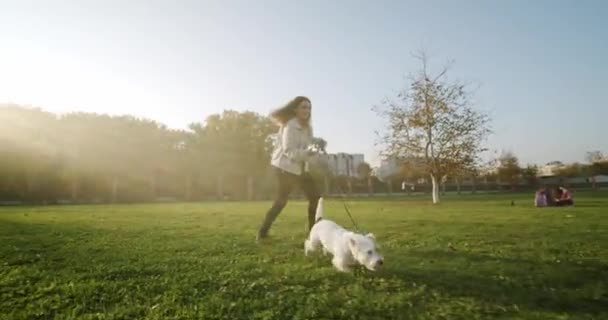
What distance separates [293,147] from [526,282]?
376cm

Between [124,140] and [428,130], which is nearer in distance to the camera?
[428,130]

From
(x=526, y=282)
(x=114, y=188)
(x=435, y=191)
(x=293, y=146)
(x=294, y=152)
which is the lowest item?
(x=526, y=282)

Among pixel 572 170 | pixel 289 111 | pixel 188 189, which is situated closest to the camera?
pixel 289 111

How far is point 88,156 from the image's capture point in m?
37.3

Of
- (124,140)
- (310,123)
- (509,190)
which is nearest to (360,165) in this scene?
(509,190)

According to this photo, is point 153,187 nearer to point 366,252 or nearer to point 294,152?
point 294,152

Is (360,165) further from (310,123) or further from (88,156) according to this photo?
(310,123)

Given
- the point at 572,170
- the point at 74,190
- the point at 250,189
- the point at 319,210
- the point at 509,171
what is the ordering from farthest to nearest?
1. the point at 572,170
2. the point at 509,171
3. the point at 250,189
4. the point at 74,190
5. the point at 319,210

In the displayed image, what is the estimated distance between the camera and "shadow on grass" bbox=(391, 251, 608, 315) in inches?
160

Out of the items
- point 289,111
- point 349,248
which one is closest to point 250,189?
point 289,111

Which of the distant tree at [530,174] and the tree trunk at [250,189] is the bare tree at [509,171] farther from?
the tree trunk at [250,189]

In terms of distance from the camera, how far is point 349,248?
515 centimetres

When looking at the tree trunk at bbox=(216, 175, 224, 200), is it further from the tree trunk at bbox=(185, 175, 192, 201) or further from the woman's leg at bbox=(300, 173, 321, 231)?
the woman's leg at bbox=(300, 173, 321, 231)

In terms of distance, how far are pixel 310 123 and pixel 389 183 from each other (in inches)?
2120
